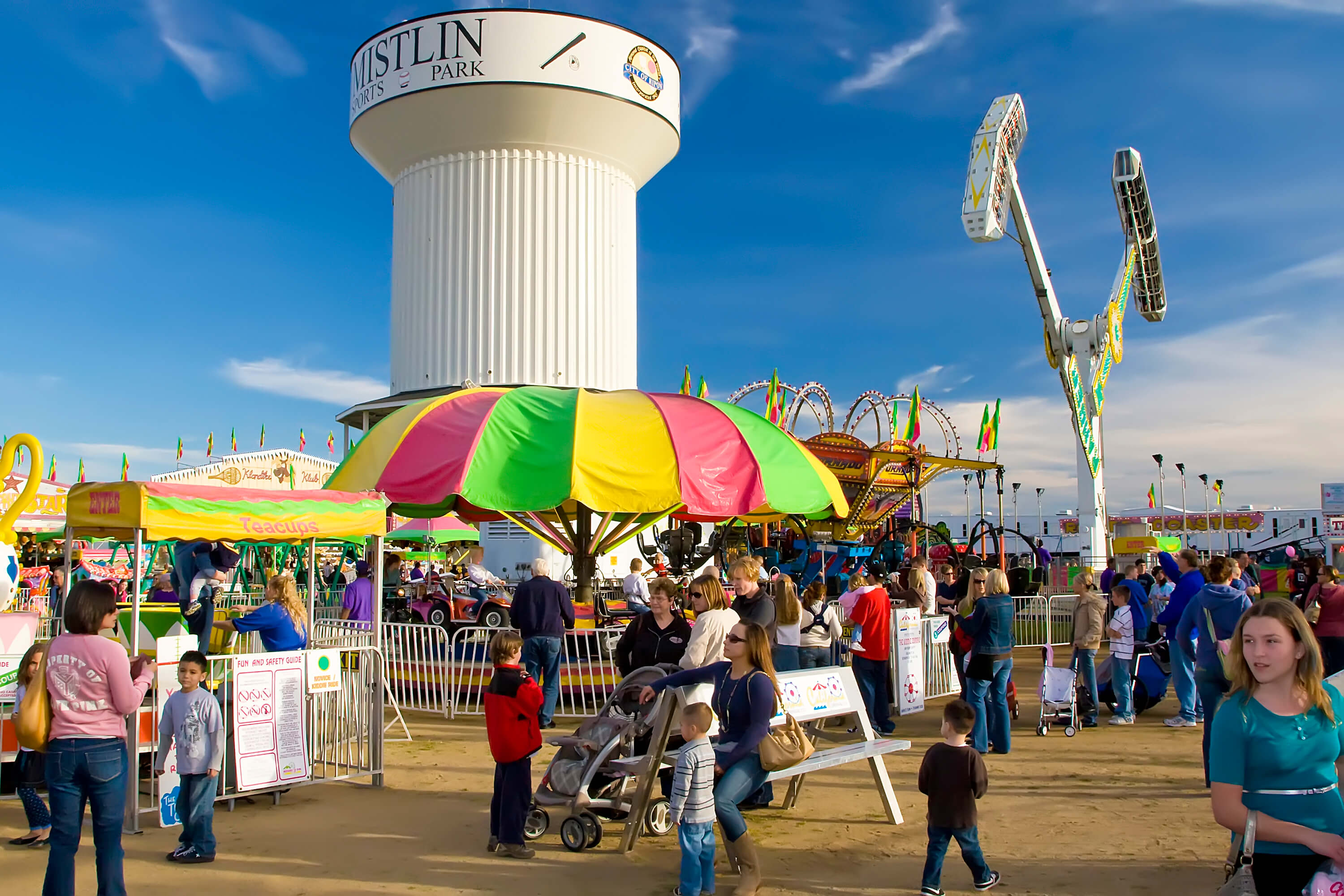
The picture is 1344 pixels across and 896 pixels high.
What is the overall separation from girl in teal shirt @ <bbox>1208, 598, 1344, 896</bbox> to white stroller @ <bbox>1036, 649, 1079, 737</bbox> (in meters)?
7.37

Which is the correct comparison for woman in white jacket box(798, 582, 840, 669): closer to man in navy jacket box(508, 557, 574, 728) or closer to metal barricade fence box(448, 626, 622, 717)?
man in navy jacket box(508, 557, 574, 728)

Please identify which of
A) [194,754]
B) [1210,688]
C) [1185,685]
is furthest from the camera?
[1185,685]

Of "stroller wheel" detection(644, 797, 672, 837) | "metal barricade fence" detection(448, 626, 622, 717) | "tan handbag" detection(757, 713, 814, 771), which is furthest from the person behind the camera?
→ "metal barricade fence" detection(448, 626, 622, 717)

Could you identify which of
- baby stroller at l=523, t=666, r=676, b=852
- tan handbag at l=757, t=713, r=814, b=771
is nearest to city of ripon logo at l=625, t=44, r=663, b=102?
baby stroller at l=523, t=666, r=676, b=852

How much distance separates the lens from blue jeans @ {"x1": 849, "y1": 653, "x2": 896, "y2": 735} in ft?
33.0

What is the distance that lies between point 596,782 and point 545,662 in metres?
4.13

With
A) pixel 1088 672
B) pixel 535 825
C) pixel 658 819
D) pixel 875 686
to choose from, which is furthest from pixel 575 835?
pixel 1088 672

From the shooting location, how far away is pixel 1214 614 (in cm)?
725

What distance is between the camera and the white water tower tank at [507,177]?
25.7 m

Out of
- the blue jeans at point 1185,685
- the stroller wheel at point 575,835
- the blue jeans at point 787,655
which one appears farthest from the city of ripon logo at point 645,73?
the stroller wheel at point 575,835

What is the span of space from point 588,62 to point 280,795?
72.2 feet

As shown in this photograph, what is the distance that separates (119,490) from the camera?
7.45 meters

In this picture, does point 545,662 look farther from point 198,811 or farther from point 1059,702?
point 1059,702

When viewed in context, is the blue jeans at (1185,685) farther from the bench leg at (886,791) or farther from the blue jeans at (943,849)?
the blue jeans at (943,849)
